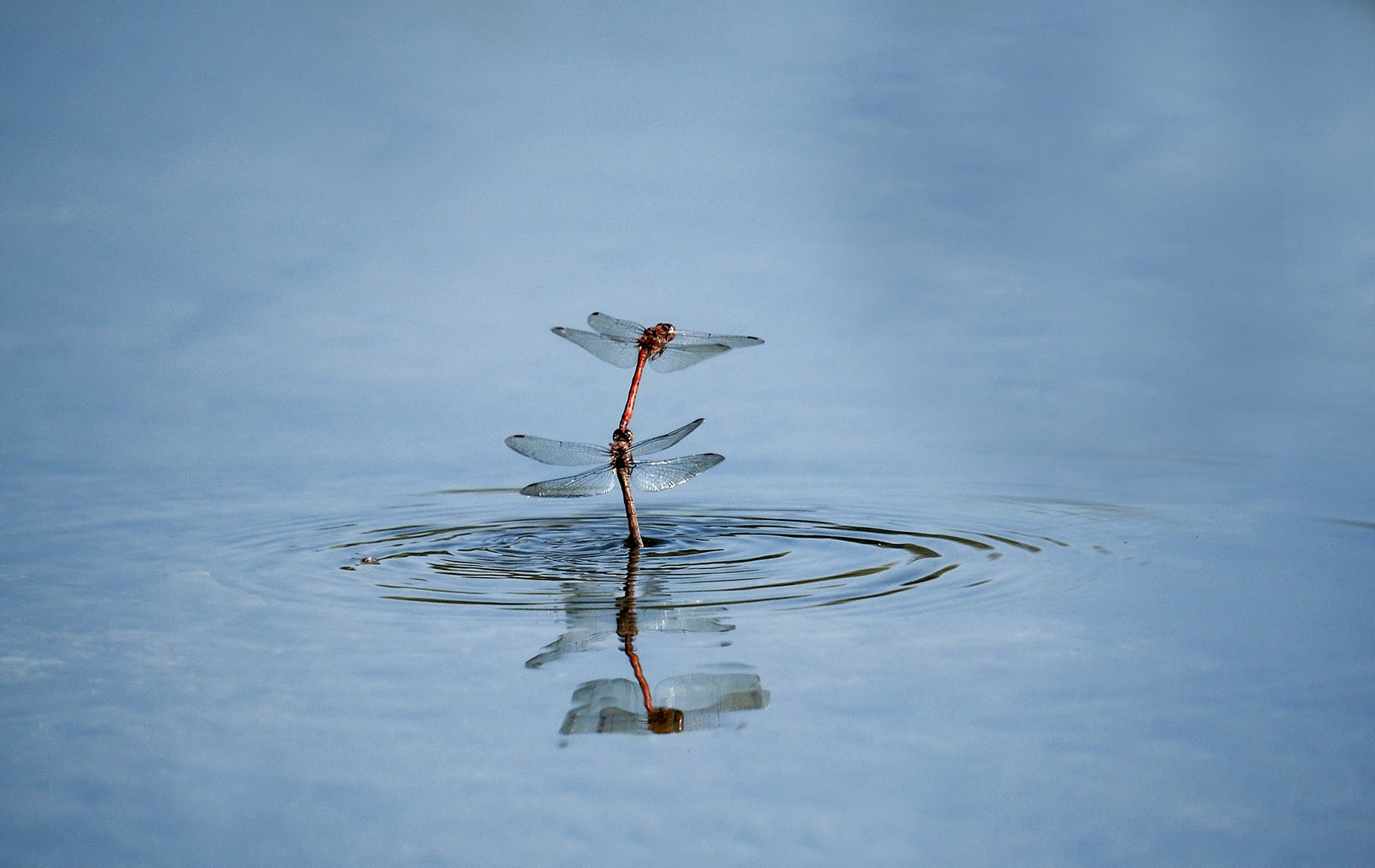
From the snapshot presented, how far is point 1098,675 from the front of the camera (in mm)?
2771

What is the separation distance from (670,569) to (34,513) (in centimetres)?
244

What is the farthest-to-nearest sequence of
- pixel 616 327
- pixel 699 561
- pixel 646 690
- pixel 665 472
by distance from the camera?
1. pixel 616 327
2. pixel 665 472
3. pixel 699 561
4. pixel 646 690

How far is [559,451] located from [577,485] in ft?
0.52

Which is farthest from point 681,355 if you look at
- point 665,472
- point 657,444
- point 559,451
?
point 559,451

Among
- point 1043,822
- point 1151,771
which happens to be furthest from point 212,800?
point 1151,771

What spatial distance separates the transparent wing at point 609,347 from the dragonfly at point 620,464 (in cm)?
32

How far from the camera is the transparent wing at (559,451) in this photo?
162 inches

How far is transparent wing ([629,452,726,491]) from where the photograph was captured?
4195mm

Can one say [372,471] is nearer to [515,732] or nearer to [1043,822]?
[515,732]

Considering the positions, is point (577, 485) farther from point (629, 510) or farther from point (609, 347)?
point (609, 347)

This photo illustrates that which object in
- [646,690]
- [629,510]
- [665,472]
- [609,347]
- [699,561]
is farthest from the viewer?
[609,347]

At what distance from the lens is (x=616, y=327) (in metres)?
4.34

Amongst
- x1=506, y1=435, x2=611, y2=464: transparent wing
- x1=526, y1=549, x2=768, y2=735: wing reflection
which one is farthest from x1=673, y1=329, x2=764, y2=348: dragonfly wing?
x1=526, y1=549, x2=768, y2=735: wing reflection

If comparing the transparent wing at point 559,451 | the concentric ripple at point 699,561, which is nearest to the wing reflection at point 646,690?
the concentric ripple at point 699,561
